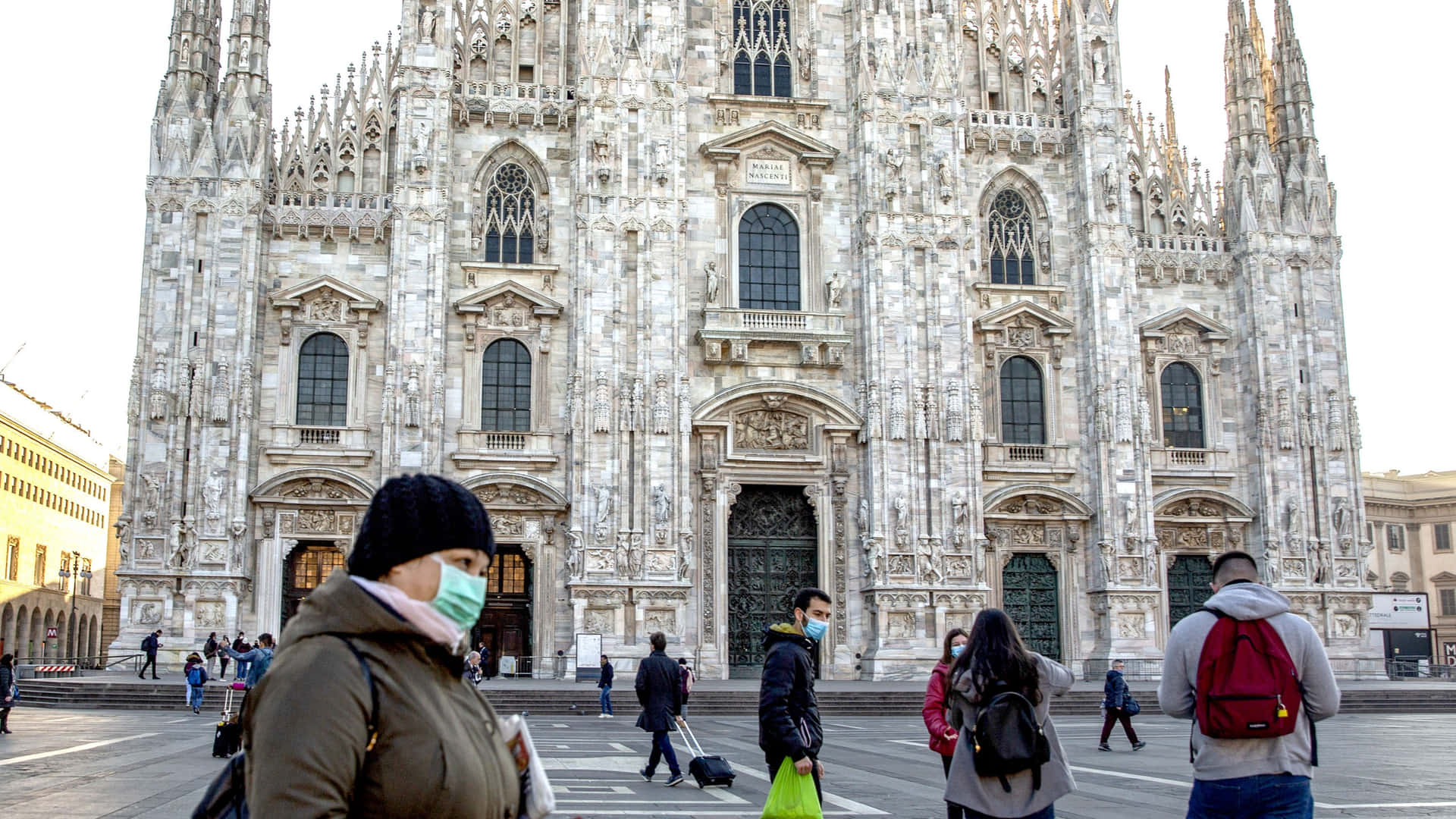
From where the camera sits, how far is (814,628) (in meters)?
8.21

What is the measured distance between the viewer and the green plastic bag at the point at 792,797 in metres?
7.43

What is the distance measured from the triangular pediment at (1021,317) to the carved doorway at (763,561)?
21.8ft

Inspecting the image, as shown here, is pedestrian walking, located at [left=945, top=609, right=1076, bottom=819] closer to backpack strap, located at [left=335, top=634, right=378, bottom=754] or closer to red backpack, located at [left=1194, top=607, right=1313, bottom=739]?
red backpack, located at [left=1194, top=607, right=1313, bottom=739]

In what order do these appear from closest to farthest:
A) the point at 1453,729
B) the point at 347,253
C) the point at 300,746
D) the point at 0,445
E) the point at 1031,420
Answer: the point at 300,746
the point at 1453,729
the point at 347,253
the point at 1031,420
the point at 0,445

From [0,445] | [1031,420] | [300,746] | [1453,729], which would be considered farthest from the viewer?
[0,445]

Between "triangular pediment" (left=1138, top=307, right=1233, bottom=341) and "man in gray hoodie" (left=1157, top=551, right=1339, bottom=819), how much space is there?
104 feet

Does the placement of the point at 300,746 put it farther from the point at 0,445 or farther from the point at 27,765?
the point at 0,445

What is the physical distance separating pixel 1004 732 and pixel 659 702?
8.15 meters

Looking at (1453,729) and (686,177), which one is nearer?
(1453,729)

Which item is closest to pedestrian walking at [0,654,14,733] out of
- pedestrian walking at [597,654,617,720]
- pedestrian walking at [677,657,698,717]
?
pedestrian walking at [597,654,617,720]

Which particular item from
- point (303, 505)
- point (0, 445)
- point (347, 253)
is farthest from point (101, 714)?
point (0, 445)

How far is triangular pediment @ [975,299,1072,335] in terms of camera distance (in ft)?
117

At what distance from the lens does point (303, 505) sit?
3244 cm

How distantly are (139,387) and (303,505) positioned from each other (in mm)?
4599
